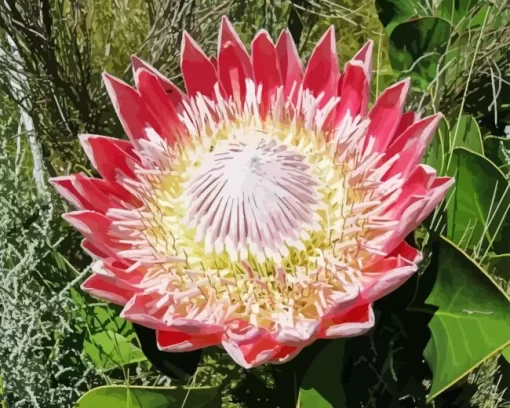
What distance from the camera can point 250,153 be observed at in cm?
61

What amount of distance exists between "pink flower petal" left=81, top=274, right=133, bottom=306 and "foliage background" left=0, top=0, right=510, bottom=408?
0.09m

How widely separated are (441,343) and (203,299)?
0.17 m

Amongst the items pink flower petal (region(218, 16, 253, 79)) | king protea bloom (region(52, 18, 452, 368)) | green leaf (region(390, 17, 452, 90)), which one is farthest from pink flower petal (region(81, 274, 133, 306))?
green leaf (region(390, 17, 452, 90))

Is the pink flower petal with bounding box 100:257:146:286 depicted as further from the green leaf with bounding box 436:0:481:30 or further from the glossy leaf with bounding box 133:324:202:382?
the green leaf with bounding box 436:0:481:30

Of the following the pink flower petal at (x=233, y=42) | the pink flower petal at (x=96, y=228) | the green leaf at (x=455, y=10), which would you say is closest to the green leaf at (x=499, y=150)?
the green leaf at (x=455, y=10)

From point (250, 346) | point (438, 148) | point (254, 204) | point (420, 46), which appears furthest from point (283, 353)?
point (420, 46)

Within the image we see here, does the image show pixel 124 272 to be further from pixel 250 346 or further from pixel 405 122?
pixel 405 122

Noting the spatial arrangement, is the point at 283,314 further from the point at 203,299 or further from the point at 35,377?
the point at 35,377

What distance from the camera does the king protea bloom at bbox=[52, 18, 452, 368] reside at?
0.53 meters

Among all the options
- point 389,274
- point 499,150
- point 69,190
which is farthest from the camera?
point 499,150

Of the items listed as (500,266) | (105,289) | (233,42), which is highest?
(233,42)

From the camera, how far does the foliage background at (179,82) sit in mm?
588

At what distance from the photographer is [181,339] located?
0.53m

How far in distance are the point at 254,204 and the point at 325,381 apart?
0.14 metres
